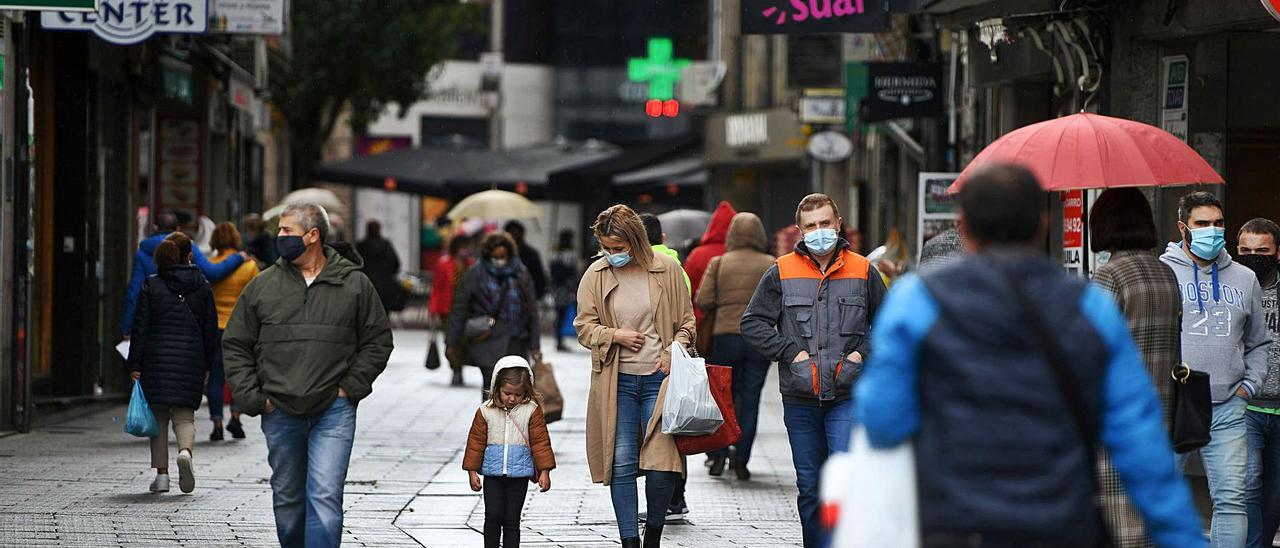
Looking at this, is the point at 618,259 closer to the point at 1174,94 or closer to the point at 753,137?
the point at 1174,94

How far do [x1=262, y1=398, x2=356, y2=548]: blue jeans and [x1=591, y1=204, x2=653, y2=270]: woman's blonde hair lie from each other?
5.40ft

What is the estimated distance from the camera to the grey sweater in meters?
7.23

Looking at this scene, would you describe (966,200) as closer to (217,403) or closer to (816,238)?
(816,238)

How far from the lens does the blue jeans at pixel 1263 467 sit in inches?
298

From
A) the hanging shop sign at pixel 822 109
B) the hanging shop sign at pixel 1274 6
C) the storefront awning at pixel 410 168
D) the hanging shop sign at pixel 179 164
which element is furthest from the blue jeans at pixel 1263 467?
the storefront awning at pixel 410 168

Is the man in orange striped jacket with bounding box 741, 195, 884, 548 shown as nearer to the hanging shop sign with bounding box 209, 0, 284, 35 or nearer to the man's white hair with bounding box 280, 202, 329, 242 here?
the man's white hair with bounding box 280, 202, 329, 242

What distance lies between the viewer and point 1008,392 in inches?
147

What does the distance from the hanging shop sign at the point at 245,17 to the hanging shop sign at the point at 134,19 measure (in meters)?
2.68

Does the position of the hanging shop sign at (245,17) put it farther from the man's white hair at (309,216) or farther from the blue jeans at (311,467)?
the blue jeans at (311,467)

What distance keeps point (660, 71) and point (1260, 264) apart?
27.6 metres

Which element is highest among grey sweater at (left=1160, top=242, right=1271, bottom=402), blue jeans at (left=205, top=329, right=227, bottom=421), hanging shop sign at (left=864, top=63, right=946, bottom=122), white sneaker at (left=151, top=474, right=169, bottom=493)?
hanging shop sign at (left=864, top=63, right=946, bottom=122)

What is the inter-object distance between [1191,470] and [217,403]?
23.5ft

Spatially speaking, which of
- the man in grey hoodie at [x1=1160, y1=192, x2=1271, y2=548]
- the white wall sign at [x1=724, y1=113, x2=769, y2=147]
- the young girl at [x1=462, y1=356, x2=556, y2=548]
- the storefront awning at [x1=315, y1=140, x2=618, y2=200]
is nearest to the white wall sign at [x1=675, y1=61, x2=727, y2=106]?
the white wall sign at [x1=724, y1=113, x2=769, y2=147]

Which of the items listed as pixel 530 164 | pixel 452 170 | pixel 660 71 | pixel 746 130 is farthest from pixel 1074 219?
pixel 746 130
